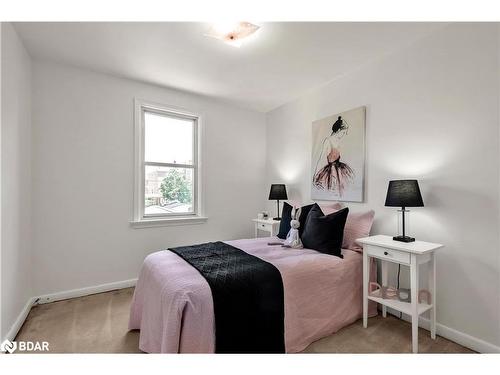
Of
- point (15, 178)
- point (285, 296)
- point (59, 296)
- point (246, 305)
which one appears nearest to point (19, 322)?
point (59, 296)

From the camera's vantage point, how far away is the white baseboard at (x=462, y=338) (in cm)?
179

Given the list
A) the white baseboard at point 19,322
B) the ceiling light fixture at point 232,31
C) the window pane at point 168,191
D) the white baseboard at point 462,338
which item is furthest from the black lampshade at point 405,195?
the white baseboard at point 19,322

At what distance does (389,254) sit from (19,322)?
306cm

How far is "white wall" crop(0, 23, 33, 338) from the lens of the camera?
188 centimetres

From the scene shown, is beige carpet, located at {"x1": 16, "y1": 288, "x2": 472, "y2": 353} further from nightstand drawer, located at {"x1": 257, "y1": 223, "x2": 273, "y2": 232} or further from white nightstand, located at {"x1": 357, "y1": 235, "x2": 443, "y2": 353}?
nightstand drawer, located at {"x1": 257, "y1": 223, "x2": 273, "y2": 232}

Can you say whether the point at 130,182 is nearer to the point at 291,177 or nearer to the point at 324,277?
the point at 291,177

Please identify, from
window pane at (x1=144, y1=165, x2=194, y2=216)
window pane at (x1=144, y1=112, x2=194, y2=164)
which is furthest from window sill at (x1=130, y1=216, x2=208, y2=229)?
window pane at (x1=144, y1=112, x2=194, y2=164)

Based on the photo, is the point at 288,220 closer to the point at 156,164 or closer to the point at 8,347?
the point at 156,164

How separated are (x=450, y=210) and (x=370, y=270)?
2.70ft

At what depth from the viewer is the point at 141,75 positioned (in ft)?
9.52

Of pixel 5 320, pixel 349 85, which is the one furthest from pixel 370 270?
pixel 5 320

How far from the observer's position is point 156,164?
10.8 feet

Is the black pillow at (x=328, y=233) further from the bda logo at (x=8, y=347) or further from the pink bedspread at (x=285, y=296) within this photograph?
the bda logo at (x=8, y=347)

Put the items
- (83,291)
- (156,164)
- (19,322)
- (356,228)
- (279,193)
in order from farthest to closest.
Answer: (279,193) → (156,164) → (83,291) → (356,228) → (19,322)
